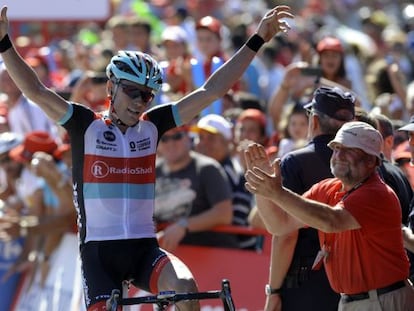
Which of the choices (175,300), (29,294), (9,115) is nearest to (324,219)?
(175,300)

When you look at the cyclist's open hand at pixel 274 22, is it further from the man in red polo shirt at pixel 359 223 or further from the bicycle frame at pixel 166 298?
the bicycle frame at pixel 166 298

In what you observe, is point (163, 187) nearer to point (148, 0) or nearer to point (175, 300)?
point (175, 300)

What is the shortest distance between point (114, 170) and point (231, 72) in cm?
102

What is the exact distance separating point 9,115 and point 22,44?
4.86 meters

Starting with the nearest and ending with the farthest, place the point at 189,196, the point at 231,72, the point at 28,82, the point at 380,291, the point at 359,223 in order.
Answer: the point at 359,223
the point at 380,291
the point at 28,82
the point at 231,72
the point at 189,196

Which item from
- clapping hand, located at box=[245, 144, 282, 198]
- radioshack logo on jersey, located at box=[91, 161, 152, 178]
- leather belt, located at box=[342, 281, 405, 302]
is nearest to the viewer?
clapping hand, located at box=[245, 144, 282, 198]

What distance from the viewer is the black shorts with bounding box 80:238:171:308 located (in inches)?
274

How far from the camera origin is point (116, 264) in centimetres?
706

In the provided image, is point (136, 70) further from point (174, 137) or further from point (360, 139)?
point (174, 137)

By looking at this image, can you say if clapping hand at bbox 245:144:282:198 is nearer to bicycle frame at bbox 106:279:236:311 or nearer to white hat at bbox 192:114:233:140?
bicycle frame at bbox 106:279:236:311

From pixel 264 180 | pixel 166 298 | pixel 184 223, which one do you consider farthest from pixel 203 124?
pixel 264 180

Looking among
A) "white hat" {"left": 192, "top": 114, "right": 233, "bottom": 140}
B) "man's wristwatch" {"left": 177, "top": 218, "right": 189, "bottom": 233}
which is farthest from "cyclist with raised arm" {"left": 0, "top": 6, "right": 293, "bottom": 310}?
"white hat" {"left": 192, "top": 114, "right": 233, "bottom": 140}

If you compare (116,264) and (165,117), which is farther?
(165,117)

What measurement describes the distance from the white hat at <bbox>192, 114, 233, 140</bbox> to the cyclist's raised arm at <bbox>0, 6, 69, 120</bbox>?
355 centimetres
